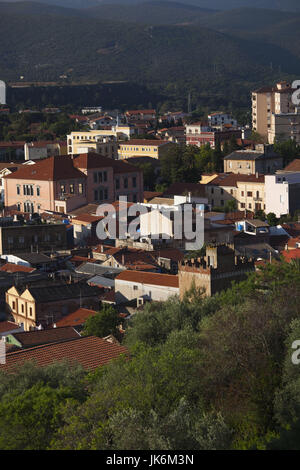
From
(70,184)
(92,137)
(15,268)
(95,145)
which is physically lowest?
(15,268)

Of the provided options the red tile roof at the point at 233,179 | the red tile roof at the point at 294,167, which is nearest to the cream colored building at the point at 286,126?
the red tile roof at the point at 233,179

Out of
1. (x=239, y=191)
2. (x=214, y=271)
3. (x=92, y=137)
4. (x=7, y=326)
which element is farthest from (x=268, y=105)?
(x=214, y=271)

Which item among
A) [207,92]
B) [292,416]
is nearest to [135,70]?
[207,92]

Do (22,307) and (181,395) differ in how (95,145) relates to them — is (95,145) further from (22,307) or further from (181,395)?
(181,395)

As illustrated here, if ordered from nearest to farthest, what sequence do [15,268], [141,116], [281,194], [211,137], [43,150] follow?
[15,268] < [281,194] < [43,150] < [211,137] < [141,116]

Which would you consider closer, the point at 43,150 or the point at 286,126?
the point at 286,126

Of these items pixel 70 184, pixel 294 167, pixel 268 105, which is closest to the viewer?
pixel 70 184

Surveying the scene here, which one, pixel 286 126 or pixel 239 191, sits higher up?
pixel 286 126
